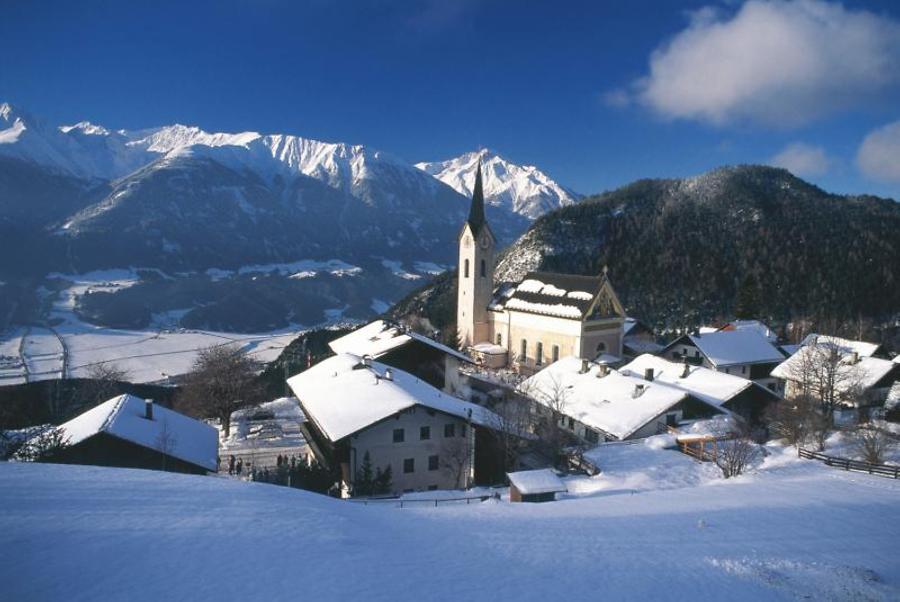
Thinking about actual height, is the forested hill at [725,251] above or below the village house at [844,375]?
above

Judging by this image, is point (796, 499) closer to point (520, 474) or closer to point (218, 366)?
point (520, 474)

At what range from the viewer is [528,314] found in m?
62.8

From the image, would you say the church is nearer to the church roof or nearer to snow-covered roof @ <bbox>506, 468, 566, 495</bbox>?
the church roof

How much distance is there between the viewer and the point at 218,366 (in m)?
47.0

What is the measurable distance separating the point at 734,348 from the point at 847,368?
11103 millimetres

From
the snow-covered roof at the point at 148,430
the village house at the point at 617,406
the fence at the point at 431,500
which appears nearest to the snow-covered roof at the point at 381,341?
the village house at the point at 617,406

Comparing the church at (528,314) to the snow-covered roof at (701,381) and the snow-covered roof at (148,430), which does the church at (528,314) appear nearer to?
the snow-covered roof at (701,381)

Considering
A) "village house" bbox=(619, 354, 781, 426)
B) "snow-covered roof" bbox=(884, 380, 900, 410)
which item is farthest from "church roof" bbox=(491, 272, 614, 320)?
"snow-covered roof" bbox=(884, 380, 900, 410)

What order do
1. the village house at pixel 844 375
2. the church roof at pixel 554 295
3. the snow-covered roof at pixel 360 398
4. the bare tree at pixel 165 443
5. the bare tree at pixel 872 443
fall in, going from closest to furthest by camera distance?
the bare tree at pixel 165 443 < the snow-covered roof at pixel 360 398 < the bare tree at pixel 872 443 < the village house at pixel 844 375 < the church roof at pixel 554 295

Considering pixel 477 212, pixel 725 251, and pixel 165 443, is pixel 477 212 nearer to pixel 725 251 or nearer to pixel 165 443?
pixel 165 443

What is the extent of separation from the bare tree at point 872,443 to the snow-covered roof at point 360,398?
18.7 meters

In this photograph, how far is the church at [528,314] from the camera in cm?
5825

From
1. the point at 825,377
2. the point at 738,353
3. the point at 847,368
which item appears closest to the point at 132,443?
the point at 825,377

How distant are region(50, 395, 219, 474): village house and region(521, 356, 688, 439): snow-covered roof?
2258 centimetres
